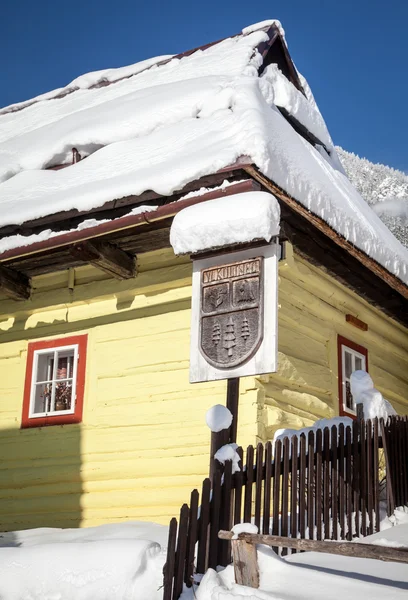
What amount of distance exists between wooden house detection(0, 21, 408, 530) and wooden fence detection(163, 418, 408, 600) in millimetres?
1265

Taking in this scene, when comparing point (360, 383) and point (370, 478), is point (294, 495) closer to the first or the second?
point (370, 478)

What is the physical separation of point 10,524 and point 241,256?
5.02 meters

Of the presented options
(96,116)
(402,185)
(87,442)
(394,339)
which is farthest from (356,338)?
(402,185)

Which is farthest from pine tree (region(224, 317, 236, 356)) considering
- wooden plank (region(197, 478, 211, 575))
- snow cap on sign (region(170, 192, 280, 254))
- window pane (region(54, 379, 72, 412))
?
window pane (region(54, 379, 72, 412))

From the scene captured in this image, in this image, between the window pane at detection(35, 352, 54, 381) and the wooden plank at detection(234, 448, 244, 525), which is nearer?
the wooden plank at detection(234, 448, 244, 525)

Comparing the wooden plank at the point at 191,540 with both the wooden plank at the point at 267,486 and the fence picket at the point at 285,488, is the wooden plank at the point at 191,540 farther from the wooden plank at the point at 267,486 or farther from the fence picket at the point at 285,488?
the fence picket at the point at 285,488

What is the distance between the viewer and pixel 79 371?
30.9ft

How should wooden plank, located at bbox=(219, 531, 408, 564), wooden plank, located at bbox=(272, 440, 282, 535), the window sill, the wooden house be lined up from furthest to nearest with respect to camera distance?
the window sill, the wooden house, wooden plank, located at bbox=(272, 440, 282, 535), wooden plank, located at bbox=(219, 531, 408, 564)

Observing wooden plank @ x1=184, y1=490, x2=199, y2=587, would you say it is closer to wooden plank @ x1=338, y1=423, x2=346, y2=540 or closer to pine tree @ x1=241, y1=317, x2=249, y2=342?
pine tree @ x1=241, y1=317, x2=249, y2=342

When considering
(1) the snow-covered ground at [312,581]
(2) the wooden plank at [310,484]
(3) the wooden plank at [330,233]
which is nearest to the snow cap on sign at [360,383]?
(3) the wooden plank at [330,233]

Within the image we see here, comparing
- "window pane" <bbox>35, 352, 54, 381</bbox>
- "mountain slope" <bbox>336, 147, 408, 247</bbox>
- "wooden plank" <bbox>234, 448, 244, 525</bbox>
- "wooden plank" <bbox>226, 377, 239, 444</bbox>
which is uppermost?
"mountain slope" <bbox>336, 147, 408, 247</bbox>

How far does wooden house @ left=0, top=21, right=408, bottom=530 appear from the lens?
26.6 feet

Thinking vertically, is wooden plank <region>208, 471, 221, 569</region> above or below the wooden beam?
below

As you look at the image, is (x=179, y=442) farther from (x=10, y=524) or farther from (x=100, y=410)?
(x=10, y=524)
